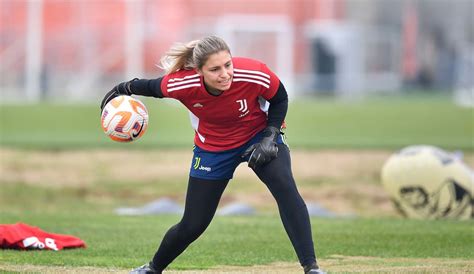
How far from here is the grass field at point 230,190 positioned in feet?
31.0

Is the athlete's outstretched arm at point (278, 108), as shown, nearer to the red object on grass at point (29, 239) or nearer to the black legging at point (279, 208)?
the black legging at point (279, 208)

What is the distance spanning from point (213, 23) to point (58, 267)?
36454mm

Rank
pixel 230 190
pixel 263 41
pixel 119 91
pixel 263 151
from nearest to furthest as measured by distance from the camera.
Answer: pixel 263 151 → pixel 119 91 → pixel 230 190 → pixel 263 41

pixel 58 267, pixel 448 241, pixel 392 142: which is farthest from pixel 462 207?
pixel 392 142

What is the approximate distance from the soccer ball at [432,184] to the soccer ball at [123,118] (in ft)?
19.9

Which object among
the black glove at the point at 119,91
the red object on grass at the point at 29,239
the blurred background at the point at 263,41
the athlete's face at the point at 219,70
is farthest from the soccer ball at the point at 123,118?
the blurred background at the point at 263,41

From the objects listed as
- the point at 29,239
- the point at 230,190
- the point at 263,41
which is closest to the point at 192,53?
the point at 29,239

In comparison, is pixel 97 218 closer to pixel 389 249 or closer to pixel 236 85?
pixel 389 249

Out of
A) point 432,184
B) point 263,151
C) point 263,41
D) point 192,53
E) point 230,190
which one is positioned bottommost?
point 230,190

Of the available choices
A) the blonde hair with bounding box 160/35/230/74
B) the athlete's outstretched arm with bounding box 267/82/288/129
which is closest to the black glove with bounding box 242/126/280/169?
the athlete's outstretched arm with bounding box 267/82/288/129

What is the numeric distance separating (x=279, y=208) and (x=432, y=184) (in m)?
6.27

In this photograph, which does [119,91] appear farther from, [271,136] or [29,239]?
[29,239]

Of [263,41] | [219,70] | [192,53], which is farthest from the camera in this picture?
[263,41]

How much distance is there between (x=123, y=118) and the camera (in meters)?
8.12
